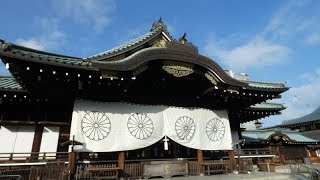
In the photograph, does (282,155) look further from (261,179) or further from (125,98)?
(125,98)

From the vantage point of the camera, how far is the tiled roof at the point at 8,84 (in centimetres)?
1069

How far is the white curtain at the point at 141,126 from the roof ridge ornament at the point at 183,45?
3.25 meters

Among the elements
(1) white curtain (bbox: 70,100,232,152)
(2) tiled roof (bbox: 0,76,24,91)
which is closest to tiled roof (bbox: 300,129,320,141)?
(1) white curtain (bbox: 70,100,232,152)

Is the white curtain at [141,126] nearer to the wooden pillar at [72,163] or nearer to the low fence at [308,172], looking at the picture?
the wooden pillar at [72,163]

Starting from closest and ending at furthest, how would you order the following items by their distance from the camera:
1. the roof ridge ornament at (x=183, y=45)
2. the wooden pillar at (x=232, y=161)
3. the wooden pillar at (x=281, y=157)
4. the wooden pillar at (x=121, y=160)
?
the wooden pillar at (x=121, y=160)
the roof ridge ornament at (x=183, y=45)
the wooden pillar at (x=232, y=161)
the wooden pillar at (x=281, y=157)

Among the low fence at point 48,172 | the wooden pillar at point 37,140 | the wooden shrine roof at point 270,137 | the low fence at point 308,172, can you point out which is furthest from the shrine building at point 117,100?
the wooden shrine roof at point 270,137

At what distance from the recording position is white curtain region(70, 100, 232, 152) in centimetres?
1113

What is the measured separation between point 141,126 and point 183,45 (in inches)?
184

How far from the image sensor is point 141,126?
1224 centimetres

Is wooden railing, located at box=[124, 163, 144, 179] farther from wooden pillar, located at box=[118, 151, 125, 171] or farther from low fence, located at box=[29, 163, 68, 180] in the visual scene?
low fence, located at box=[29, 163, 68, 180]

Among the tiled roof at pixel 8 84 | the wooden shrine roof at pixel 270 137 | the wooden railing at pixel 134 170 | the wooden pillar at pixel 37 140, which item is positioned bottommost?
the wooden railing at pixel 134 170

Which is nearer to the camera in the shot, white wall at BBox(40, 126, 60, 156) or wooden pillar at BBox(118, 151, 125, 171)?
wooden pillar at BBox(118, 151, 125, 171)

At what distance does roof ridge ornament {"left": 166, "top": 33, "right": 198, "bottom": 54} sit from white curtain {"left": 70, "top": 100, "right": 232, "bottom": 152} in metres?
3.25

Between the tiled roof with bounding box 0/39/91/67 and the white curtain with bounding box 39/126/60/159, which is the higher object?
the tiled roof with bounding box 0/39/91/67
